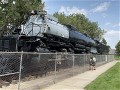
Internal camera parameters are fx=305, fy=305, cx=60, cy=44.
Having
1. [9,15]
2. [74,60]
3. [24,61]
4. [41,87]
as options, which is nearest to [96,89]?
[41,87]

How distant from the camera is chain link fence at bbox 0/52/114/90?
12.8 metres

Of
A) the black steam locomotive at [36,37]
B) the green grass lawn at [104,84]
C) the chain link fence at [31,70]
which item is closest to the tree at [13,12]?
the black steam locomotive at [36,37]

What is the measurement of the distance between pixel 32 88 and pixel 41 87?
106 centimetres

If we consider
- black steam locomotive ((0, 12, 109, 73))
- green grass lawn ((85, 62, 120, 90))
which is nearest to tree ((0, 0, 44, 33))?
black steam locomotive ((0, 12, 109, 73))

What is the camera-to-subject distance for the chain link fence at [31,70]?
12.8m

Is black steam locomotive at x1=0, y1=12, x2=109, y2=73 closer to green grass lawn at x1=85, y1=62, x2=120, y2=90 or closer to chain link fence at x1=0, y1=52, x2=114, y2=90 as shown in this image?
chain link fence at x1=0, y1=52, x2=114, y2=90

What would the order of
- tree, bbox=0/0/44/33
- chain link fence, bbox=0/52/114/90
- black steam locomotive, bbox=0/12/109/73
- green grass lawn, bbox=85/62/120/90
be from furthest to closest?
tree, bbox=0/0/44/33
black steam locomotive, bbox=0/12/109/73
green grass lawn, bbox=85/62/120/90
chain link fence, bbox=0/52/114/90

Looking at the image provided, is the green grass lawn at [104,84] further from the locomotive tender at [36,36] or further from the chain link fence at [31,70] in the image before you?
the locomotive tender at [36,36]

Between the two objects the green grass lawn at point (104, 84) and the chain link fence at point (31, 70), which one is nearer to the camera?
the chain link fence at point (31, 70)

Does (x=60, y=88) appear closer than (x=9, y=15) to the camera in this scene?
Yes

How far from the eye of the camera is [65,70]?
2058 cm

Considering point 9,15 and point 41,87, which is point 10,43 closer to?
point 41,87

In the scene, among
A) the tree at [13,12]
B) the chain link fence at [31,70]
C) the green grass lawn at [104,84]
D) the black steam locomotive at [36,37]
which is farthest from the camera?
the tree at [13,12]

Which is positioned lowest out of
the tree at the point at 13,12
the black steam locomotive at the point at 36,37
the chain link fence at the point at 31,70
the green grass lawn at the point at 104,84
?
the green grass lawn at the point at 104,84
